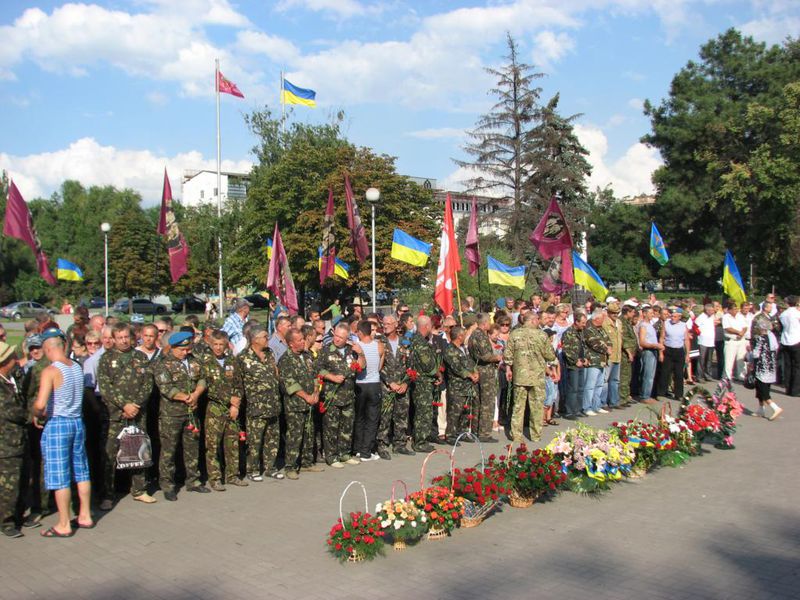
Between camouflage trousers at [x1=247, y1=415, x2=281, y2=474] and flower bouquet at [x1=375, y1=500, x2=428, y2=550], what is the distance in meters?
2.66

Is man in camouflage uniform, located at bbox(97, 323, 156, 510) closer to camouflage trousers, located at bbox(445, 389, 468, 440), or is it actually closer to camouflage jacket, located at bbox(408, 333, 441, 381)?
camouflage jacket, located at bbox(408, 333, 441, 381)

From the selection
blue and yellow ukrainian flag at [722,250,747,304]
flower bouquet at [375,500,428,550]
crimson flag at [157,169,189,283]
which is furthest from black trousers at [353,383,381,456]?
blue and yellow ukrainian flag at [722,250,747,304]

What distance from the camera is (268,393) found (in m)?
8.60

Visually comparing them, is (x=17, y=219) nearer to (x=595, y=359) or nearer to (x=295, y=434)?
(x=295, y=434)

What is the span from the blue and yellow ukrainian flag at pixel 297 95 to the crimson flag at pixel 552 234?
30.0 meters

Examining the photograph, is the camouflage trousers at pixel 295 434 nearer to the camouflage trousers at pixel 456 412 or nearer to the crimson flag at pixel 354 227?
the camouflage trousers at pixel 456 412

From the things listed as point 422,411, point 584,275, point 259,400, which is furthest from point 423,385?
point 584,275

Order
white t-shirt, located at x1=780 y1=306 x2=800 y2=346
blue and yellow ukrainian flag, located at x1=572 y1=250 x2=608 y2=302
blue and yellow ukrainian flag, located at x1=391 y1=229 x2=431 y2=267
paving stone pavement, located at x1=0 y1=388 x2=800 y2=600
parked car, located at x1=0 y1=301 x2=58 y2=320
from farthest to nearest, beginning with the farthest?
parked car, located at x1=0 y1=301 x2=58 y2=320
blue and yellow ukrainian flag, located at x1=572 y1=250 x2=608 y2=302
blue and yellow ukrainian flag, located at x1=391 y1=229 x2=431 y2=267
white t-shirt, located at x1=780 y1=306 x2=800 y2=346
paving stone pavement, located at x1=0 y1=388 x2=800 y2=600

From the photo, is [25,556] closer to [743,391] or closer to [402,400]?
[402,400]

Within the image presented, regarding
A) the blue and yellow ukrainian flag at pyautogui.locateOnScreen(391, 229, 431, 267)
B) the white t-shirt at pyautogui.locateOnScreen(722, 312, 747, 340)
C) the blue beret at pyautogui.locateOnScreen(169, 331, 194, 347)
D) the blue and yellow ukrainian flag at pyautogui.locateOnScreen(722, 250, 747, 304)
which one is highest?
the blue and yellow ukrainian flag at pyautogui.locateOnScreen(391, 229, 431, 267)

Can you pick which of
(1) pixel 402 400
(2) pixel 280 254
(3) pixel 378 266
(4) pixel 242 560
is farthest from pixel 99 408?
(3) pixel 378 266

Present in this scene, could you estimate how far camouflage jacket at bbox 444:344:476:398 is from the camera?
35.5 feet

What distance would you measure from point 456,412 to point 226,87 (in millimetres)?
32333

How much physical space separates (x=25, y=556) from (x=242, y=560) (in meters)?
1.99
